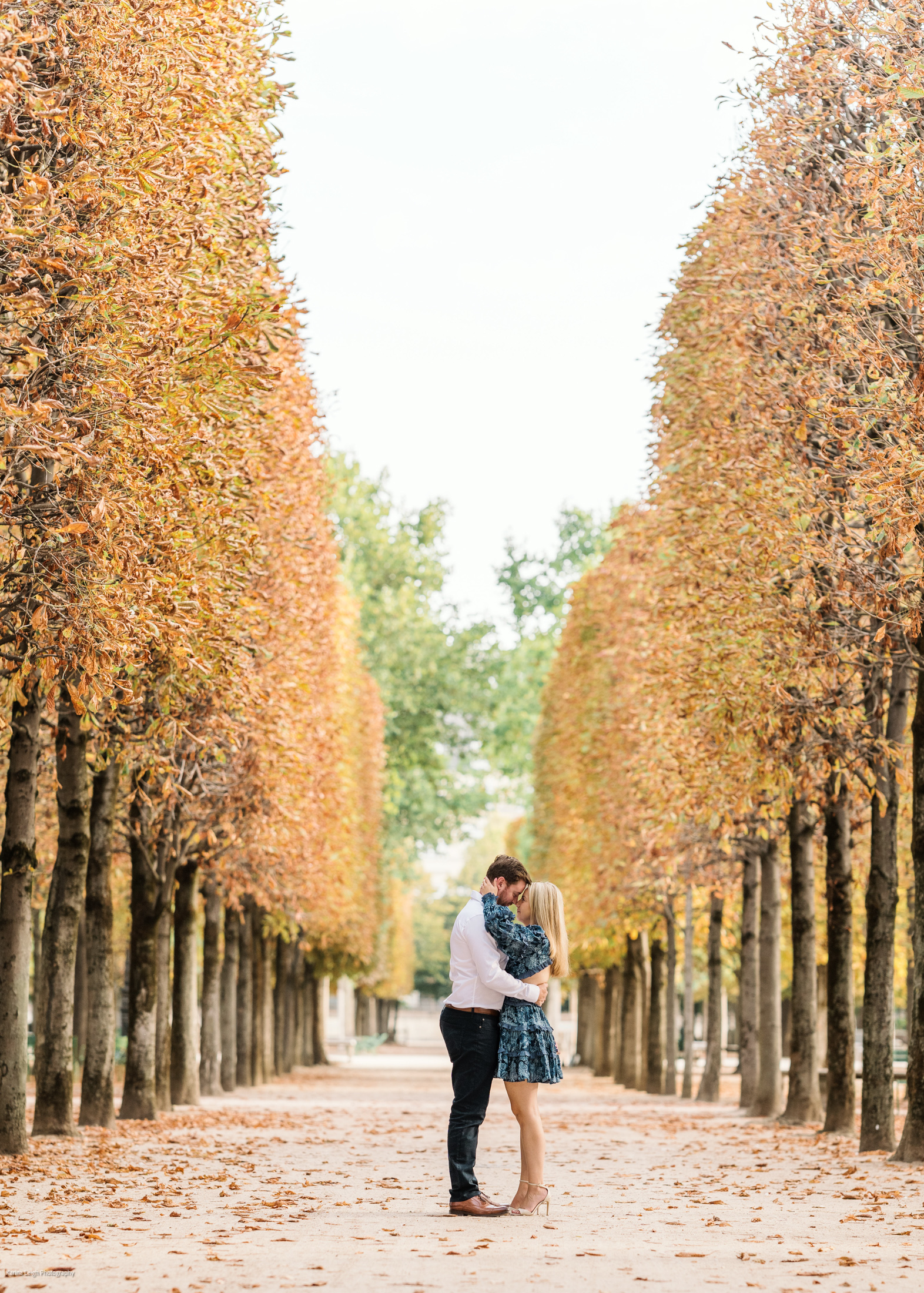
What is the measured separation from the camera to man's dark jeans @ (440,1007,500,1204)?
11.2 meters

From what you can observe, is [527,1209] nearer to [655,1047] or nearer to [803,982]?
[803,982]

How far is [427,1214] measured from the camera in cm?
1190

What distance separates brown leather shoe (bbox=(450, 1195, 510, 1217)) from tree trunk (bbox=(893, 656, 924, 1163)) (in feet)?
21.0

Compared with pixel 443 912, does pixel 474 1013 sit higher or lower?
higher

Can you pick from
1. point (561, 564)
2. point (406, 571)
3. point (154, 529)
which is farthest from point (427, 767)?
point (154, 529)

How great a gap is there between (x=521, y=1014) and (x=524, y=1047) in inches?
8.2

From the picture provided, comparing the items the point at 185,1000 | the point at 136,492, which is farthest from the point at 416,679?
the point at 136,492

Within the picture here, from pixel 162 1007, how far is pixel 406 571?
37.9m

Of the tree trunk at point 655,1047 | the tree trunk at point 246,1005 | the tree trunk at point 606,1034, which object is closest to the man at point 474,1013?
the tree trunk at point 246,1005

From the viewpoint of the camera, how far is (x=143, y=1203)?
42.0 ft

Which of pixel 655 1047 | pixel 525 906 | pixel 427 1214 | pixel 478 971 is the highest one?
pixel 525 906

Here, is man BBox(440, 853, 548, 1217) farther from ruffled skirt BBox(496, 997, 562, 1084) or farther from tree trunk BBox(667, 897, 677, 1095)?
tree trunk BBox(667, 897, 677, 1095)

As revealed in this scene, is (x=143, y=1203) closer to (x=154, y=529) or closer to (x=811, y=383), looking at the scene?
(x=154, y=529)

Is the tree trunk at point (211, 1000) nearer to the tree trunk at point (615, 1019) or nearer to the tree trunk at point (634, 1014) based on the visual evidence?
the tree trunk at point (634, 1014)
